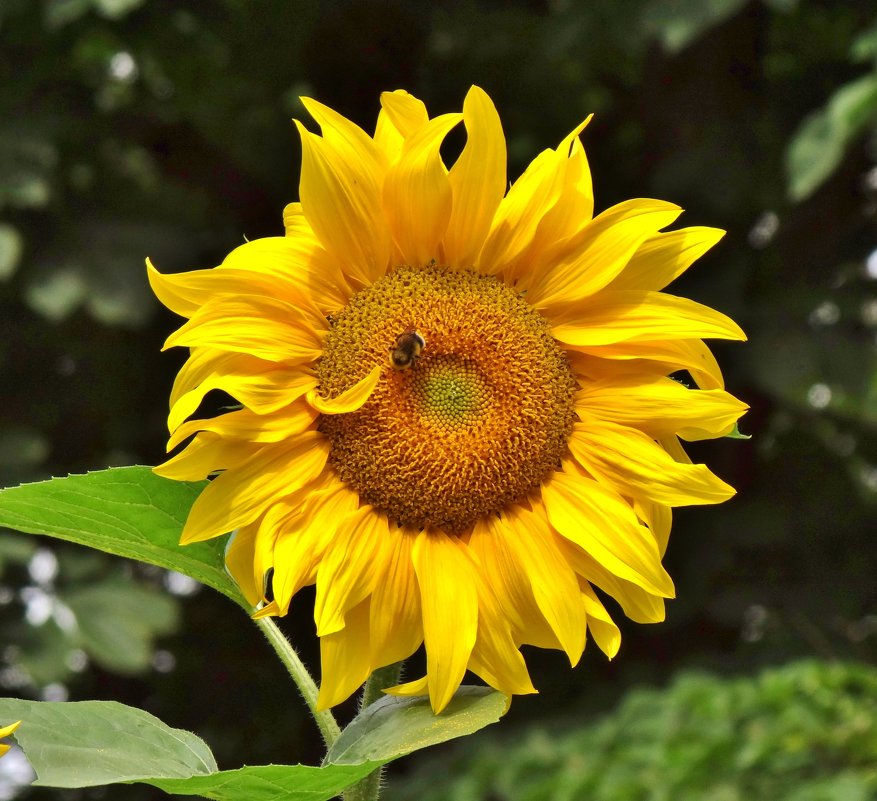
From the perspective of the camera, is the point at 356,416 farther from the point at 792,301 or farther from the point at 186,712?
the point at 186,712

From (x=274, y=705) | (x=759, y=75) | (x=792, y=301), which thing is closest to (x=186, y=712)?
(x=274, y=705)

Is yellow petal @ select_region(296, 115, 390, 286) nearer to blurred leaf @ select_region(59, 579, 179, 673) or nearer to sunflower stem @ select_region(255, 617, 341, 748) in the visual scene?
sunflower stem @ select_region(255, 617, 341, 748)

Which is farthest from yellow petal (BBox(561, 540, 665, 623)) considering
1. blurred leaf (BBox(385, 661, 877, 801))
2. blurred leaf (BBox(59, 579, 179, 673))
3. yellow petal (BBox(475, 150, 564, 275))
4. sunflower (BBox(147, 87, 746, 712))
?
blurred leaf (BBox(59, 579, 179, 673))

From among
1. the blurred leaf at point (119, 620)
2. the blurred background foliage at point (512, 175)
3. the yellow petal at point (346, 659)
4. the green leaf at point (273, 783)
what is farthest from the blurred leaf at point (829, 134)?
the green leaf at point (273, 783)

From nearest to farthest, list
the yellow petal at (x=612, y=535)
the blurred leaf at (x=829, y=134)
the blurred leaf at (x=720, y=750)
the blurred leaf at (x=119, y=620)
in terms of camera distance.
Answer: the yellow petal at (x=612, y=535) < the blurred leaf at (x=720, y=750) < the blurred leaf at (x=829, y=134) < the blurred leaf at (x=119, y=620)

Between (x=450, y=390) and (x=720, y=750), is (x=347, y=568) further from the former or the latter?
(x=720, y=750)

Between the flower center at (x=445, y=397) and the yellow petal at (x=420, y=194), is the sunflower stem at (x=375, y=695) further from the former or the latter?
the yellow petal at (x=420, y=194)
